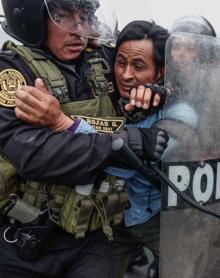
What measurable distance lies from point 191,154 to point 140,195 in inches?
13.1

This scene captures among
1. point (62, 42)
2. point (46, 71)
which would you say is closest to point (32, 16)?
point (62, 42)

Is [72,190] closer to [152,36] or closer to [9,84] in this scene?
[9,84]

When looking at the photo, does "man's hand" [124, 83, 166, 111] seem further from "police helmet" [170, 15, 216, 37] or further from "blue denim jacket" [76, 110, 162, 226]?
"police helmet" [170, 15, 216, 37]

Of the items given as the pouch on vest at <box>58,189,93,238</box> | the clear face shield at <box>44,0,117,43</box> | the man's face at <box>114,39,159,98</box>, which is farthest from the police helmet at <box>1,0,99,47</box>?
the pouch on vest at <box>58,189,93,238</box>

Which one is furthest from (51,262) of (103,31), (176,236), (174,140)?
(103,31)

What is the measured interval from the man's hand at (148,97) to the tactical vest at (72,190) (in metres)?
0.12

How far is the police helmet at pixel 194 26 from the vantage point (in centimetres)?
186

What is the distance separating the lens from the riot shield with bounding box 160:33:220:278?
1355 mm

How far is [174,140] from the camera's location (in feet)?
4.63

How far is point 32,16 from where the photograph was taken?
1689mm

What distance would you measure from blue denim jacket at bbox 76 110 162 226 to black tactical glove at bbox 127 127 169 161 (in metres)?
0.13

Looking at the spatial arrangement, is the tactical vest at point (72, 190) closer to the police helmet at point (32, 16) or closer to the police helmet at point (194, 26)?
the police helmet at point (32, 16)

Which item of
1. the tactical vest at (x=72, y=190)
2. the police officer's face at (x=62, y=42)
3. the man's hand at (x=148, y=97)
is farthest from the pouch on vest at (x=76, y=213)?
the police officer's face at (x=62, y=42)

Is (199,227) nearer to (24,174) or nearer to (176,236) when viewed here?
(176,236)
